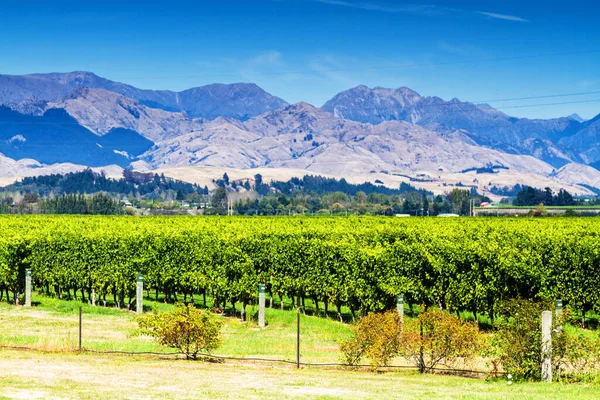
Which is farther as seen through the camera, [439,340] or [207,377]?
[439,340]

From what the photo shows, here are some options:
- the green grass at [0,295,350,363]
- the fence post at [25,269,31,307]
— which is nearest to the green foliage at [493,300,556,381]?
the green grass at [0,295,350,363]

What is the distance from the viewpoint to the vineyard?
31688mm

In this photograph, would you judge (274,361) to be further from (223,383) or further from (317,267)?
(317,267)

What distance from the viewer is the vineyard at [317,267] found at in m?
31.7

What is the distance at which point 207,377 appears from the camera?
18203 millimetres

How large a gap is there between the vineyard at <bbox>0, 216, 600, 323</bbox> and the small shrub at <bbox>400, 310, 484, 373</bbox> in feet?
32.4

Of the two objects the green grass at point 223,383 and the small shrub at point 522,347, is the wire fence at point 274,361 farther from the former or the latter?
the green grass at point 223,383

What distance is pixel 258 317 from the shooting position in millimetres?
32000

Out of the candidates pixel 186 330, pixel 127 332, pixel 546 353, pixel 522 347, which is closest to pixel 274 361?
pixel 186 330

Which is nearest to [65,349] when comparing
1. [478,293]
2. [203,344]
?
[203,344]

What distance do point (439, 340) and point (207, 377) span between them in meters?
5.58

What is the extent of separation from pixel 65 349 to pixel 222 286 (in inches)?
441

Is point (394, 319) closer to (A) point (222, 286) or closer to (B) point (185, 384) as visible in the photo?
(B) point (185, 384)

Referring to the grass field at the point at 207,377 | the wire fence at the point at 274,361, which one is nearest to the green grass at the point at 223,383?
the grass field at the point at 207,377
